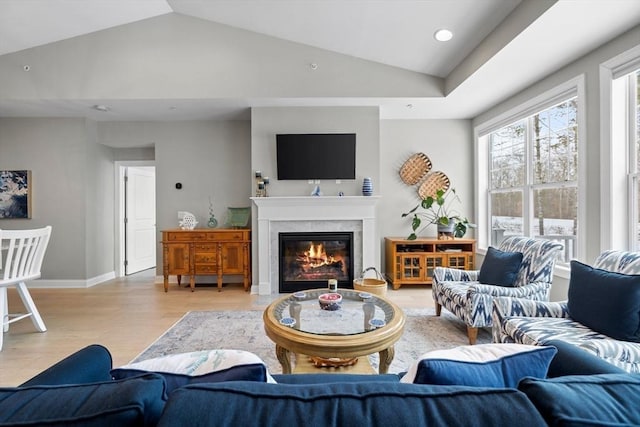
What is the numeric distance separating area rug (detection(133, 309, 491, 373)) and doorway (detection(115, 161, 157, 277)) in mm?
2904

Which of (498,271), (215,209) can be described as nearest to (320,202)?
(215,209)

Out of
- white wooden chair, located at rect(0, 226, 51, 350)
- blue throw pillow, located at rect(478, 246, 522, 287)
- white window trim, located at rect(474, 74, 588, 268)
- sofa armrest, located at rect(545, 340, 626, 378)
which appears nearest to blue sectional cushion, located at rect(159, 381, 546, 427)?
sofa armrest, located at rect(545, 340, 626, 378)

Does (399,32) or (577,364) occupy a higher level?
(399,32)

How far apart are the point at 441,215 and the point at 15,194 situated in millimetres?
6468

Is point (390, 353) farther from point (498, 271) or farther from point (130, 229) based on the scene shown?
point (130, 229)

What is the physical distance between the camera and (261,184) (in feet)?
13.6

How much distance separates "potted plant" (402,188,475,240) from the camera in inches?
175

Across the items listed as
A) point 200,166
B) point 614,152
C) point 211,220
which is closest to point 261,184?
point 211,220

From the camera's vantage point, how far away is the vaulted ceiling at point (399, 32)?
244 centimetres

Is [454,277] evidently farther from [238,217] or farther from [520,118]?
[238,217]

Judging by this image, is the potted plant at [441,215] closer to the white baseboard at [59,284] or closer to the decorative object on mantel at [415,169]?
the decorative object on mantel at [415,169]

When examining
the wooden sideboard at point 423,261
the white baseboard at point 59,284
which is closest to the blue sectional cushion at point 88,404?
the wooden sideboard at point 423,261

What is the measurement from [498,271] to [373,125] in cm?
242

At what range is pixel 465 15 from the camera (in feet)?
9.26
